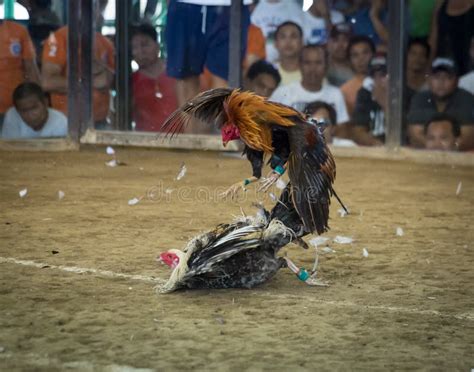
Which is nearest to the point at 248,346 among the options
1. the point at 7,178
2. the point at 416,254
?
the point at 416,254

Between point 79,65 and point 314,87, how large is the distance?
364 centimetres

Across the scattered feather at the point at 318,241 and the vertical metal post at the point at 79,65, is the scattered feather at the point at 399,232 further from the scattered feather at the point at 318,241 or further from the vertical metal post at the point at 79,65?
the vertical metal post at the point at 79,65

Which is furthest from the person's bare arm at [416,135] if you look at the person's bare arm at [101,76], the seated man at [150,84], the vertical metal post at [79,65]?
the vertical metal post at [79,65]

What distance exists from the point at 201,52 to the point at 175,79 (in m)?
0.57

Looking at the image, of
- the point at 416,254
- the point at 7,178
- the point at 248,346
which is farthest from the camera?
the point at 7,178

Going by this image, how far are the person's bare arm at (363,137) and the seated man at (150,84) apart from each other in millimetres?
2827

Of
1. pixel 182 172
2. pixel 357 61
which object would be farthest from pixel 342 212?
pixel 357 61

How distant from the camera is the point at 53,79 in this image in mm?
14891

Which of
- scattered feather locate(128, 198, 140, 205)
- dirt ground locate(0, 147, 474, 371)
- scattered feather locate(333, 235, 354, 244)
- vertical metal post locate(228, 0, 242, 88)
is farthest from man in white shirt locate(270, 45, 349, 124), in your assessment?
scattered feather locate(333, 235, 354, 244)

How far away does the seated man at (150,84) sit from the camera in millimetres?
14828

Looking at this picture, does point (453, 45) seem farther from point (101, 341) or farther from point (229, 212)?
point (101, 341)

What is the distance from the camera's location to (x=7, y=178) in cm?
1136

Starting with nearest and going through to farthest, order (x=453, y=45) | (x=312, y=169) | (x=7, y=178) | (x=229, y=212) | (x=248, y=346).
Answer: (x=248, y=346)
(x=312, y=169)
(x=229, y=212)
(x=7, y=178)
(x=453, y=45)

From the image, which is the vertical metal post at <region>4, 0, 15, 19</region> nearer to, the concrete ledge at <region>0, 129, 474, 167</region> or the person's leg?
the concrete ledge at <region>0, 129, 474, 167</region>
